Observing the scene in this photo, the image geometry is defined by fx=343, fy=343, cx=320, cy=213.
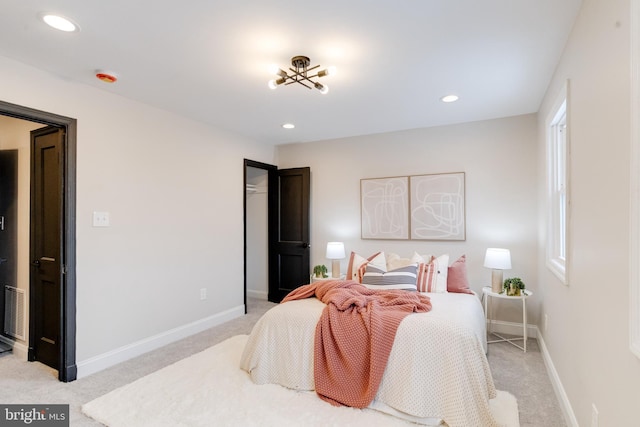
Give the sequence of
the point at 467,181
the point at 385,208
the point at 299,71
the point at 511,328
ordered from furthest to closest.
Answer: the point at 385,208 → the point at 467,181 → the point at 511,328 → the point at 299,71

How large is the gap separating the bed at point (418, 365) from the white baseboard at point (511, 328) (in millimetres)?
1564

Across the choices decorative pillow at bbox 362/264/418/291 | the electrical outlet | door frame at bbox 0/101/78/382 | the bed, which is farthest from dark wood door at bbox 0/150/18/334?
the electrical outlet

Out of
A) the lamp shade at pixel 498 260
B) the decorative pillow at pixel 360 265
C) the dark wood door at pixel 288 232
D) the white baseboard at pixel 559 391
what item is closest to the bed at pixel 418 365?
the white baseboard at pixel 559 391

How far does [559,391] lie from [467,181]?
2.34 metres

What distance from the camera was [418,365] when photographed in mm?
2176

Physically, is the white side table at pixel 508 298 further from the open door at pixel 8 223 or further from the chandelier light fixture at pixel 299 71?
the open door at pixel 8 223

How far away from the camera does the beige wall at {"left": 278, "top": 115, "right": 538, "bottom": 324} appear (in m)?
3.79

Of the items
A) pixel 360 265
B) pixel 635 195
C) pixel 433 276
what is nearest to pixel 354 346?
pixel 433 276

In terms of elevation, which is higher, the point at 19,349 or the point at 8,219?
the point at 8,219

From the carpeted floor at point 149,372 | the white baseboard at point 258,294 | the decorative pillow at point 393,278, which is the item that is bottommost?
the carpeted floor at point 149,372

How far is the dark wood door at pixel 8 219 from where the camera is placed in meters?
3.33

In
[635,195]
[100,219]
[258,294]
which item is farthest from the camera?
[258,294]

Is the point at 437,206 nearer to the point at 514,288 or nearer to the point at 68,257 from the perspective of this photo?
the point at 514,288

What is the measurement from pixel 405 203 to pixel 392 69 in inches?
81.7
